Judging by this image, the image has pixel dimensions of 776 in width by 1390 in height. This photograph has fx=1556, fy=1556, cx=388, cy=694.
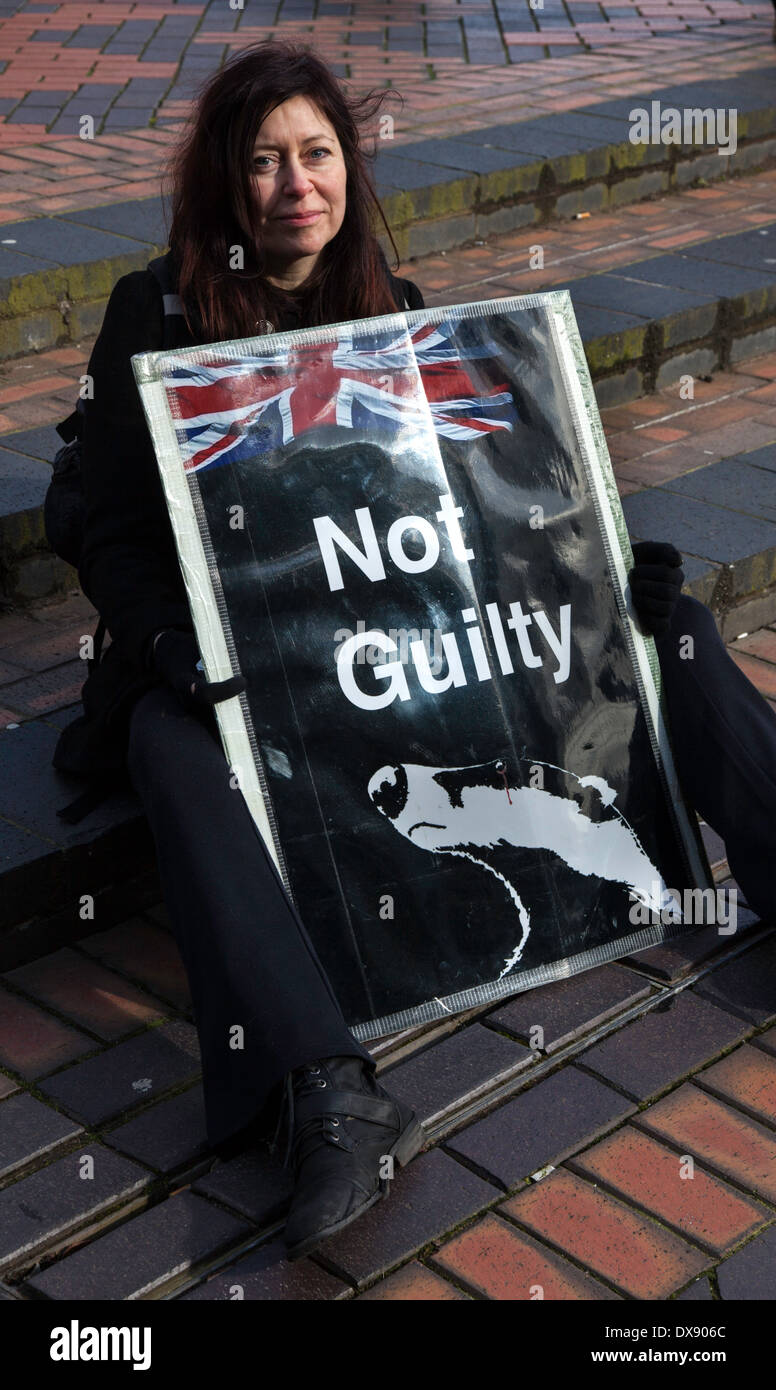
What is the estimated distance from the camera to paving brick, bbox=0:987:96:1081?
7.76 ft

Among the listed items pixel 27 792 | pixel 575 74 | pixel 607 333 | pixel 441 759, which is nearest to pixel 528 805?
pixel 441 759

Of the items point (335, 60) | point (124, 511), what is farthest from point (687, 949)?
point (335, 60)

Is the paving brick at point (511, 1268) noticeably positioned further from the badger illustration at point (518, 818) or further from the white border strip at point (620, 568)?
the white border strip at point (620, 568)

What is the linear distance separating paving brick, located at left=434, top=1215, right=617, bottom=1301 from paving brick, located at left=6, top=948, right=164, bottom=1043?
68 cm

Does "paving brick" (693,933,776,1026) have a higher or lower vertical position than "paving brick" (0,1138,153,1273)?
lower

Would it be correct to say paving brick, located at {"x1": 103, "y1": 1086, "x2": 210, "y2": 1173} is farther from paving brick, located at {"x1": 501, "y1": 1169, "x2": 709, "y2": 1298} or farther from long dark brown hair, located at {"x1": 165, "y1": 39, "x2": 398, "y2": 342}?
long dark brown hair, located at {"x1": 165, "y1": 39, "x2": 398, "y2": 342}

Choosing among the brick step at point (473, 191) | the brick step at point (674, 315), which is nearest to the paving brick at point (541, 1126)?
the brick step at point (674, 315)

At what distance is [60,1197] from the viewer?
212 centimetres

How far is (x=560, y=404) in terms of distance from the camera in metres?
2.60

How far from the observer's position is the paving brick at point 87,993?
2473 millimetres

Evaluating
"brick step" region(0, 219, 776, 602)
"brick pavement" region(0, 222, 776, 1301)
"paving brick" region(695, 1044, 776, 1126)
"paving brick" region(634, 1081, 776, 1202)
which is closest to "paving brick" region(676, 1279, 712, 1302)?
"brick pavement" region(0, 222, 776, 1301)

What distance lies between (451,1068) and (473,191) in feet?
12.9
